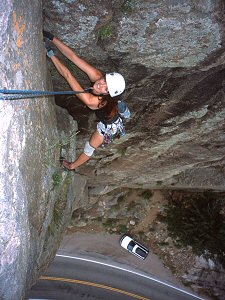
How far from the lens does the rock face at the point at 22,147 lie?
4301 mm

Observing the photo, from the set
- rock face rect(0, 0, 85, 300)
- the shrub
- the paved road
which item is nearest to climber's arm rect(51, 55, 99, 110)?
rock face rect(0, 0, 85, 300)

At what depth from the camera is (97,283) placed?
14664 mm

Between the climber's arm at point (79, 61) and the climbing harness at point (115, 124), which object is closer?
the climber's arm at point (79, 61)

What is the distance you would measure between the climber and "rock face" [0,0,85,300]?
1.21 feet

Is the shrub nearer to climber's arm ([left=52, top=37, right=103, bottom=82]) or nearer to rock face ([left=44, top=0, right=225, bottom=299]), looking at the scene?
rock face ([left=44, top=0, right=225, bottom=299])

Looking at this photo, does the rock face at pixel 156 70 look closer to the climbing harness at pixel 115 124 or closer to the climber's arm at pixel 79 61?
the climber's arm at pixel 79 61


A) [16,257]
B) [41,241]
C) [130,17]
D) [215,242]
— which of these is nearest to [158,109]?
[130,17]

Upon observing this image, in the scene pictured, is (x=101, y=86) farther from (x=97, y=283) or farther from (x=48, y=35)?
(x=97, y=283)

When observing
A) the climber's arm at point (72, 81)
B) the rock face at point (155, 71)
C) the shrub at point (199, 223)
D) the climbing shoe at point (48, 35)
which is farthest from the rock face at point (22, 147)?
the shrub at point (199, 223)

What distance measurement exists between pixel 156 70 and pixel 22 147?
2.97 m

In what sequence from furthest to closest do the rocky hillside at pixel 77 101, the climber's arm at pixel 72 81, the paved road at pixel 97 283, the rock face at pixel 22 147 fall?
1. the paved road at pixel 97 283
2. the climber's arm at pixel 72 81
3. the rocky hillside at pixel 77 101
4. the rock face at pixel 22 147

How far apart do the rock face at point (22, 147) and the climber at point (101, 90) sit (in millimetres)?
369

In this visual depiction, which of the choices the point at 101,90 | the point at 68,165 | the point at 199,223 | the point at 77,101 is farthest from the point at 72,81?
the point at 199,223

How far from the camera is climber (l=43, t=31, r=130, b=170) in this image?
5692 millimetres
